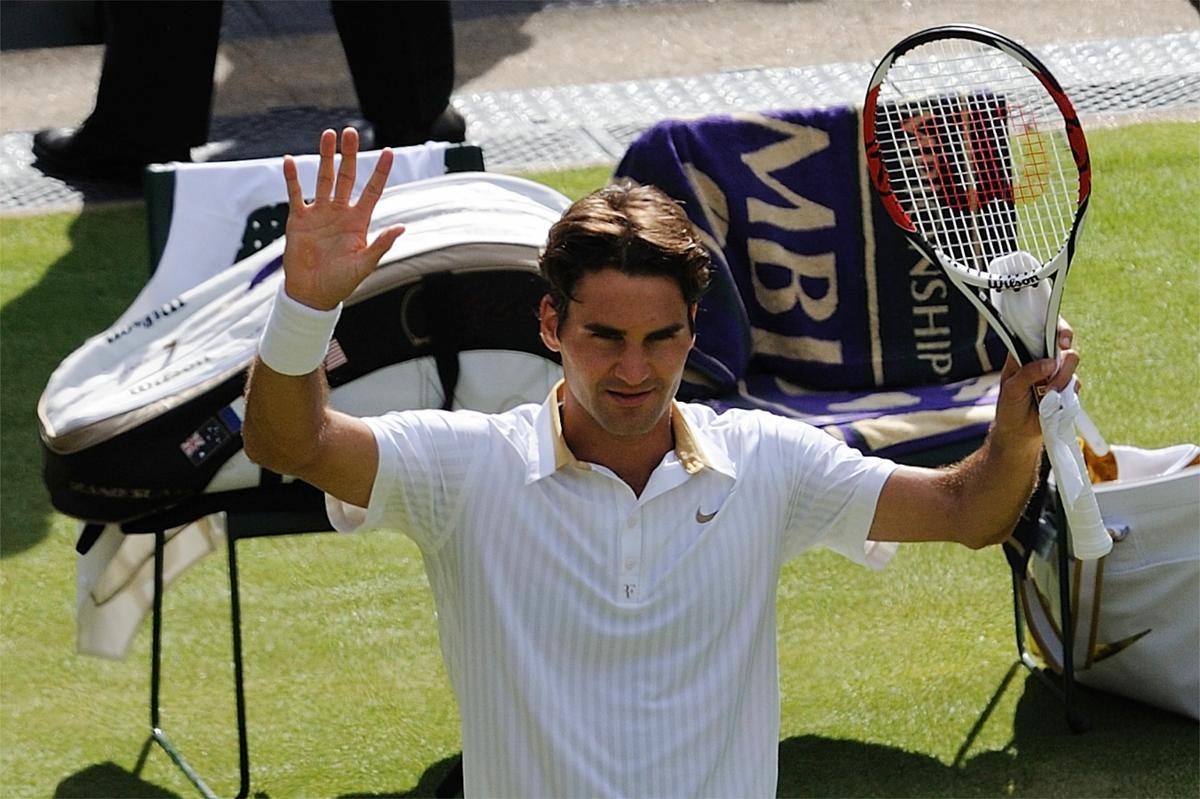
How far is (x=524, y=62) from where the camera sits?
758cm

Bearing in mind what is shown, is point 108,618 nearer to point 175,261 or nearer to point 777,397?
point 175,261

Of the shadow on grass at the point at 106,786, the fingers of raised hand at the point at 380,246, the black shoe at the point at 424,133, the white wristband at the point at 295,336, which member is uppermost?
the fingers of raised hand at the point at 380,246

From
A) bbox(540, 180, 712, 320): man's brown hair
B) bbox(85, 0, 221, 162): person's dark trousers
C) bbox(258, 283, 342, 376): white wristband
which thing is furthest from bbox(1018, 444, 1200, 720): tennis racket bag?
bbox(85, 0, 221, 162): person's dark trousers

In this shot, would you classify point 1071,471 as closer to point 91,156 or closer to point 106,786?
point 106,786

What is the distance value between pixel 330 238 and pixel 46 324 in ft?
11.8

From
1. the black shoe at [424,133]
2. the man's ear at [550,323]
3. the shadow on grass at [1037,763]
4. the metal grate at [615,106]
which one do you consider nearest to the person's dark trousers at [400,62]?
the black shoe at [424,133]

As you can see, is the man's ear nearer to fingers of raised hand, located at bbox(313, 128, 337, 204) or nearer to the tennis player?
the tennis player

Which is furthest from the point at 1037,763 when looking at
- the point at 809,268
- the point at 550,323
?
the point at 550,323

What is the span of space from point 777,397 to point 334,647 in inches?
45.9

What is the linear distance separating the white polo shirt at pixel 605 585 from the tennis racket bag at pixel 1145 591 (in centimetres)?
135

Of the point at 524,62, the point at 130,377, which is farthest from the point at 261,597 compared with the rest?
the point at 524,62

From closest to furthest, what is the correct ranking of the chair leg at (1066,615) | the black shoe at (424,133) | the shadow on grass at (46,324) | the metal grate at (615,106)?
the chair leg at (1066,615) < the shadow on grass at (46,324) < the black shoe at (424,133) < the metal grate at (615,106)

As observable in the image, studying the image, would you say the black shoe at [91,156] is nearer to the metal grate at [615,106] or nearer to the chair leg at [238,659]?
the metal grate at [615,106]

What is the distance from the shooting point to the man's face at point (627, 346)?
8.36ft
